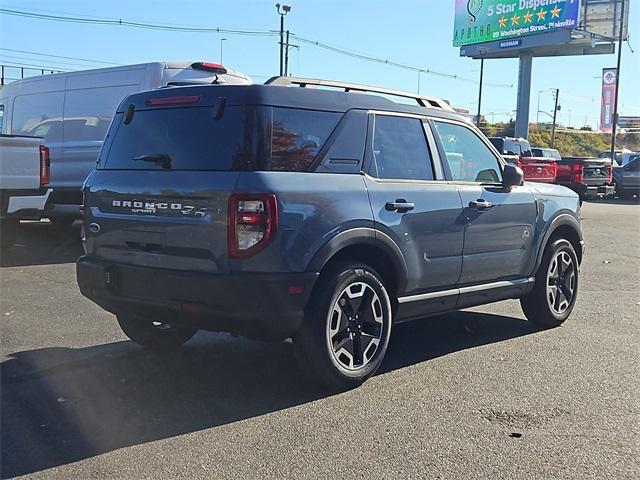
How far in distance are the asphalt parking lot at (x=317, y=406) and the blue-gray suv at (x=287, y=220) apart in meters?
0.42

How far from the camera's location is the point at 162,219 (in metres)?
4.65

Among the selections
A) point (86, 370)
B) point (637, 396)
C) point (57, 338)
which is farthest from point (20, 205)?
point (637, 396)

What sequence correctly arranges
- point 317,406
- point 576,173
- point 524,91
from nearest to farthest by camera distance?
point 317,406, point 576,173, point 524,91

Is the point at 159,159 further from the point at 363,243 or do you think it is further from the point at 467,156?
the point at 467,156

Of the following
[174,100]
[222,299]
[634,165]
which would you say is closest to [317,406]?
[222,299]

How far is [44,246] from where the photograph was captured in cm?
1162

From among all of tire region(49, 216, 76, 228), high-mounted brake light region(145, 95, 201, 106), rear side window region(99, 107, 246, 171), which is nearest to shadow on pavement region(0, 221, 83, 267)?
tire region(49, 216, 76, 228)

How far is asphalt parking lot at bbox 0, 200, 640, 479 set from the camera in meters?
3.77

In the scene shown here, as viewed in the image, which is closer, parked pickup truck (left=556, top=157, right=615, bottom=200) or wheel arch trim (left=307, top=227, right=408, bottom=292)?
wheel arch trim (left=307, top=227, right=408, bottom=292)

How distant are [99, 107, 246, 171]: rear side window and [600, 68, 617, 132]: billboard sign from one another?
43.8m

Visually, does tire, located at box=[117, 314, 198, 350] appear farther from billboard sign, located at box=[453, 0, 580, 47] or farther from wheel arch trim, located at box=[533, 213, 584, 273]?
billboard sign, located at box=[453, 0, 580, 47]

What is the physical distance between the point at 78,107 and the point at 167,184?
312 inches

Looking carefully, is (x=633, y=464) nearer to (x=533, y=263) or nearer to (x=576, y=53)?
(x=533, y=263)

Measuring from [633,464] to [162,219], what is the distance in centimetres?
308
